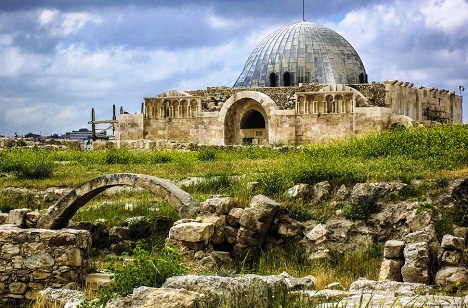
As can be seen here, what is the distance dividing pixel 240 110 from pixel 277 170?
1513 cm

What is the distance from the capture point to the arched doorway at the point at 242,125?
111 feet

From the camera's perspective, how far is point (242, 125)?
34688mm

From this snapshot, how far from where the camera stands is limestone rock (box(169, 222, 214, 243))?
51.9 feet

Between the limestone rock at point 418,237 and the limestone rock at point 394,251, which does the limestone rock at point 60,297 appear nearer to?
the limestone rock at point 394,251

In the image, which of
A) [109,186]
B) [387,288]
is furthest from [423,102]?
[387,288]

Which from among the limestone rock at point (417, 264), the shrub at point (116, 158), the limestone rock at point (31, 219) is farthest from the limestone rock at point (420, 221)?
the shrub at point (116, 158)

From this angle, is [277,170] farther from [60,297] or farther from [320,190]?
[60,297]

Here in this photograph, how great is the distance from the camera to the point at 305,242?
16750 millimetres

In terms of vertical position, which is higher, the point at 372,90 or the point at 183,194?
the point at 372,90

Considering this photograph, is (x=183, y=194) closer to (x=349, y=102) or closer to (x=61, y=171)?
(x=61, y=171)

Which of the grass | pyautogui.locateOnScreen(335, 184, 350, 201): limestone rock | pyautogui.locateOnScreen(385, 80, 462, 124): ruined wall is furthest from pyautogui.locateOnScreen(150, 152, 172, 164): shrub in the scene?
pyautogui.locateOnScreen(385, 80, 462, 124): ruined wall

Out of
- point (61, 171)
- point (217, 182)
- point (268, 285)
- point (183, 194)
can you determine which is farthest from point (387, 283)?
point (61, 171)

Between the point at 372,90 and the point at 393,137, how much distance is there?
419 inches

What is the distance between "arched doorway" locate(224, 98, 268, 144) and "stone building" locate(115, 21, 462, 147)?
0.04 m
